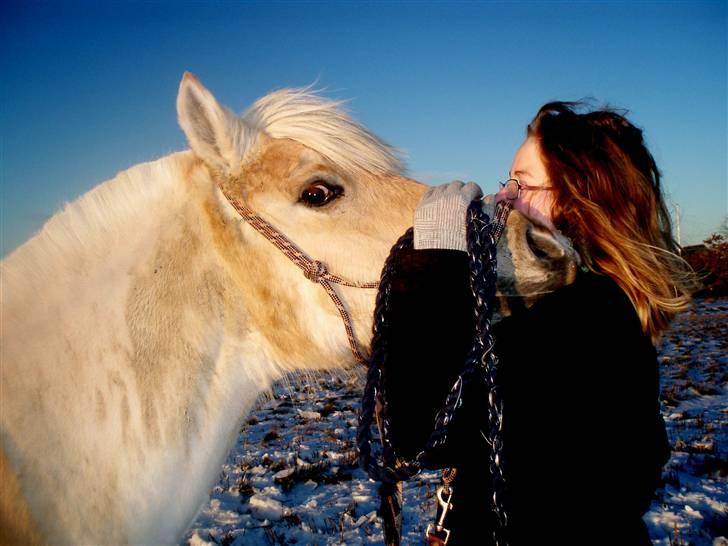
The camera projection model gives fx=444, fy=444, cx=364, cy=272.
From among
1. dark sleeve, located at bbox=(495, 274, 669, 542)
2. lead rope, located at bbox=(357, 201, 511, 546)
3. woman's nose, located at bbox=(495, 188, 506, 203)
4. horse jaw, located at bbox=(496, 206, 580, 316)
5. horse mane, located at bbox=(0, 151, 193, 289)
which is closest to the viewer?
lead rope, located at bbox=(357, 201, 511, 546)

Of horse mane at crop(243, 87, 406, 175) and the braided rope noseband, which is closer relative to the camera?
the braided rope noseband

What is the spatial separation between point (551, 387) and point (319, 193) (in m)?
1.18

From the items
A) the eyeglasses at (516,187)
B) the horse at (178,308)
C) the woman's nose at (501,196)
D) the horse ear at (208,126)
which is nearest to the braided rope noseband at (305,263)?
the horse at (178,308)

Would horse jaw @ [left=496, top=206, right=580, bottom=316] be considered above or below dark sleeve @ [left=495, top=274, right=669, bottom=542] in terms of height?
above

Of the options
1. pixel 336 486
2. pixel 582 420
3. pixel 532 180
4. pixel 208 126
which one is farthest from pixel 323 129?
pixel 336 486

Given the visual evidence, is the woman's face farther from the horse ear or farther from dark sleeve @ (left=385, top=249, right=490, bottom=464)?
the horse ear

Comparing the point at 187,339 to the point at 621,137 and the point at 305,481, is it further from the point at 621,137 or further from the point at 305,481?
the point at 305,481

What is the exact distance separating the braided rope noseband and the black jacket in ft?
1.25

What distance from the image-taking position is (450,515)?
1.77m

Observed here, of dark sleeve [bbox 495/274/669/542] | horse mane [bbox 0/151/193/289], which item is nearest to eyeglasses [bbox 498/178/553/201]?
dark sleeve [bbox 495/274/669/542]

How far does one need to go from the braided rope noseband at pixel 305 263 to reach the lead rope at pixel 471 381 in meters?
0.36

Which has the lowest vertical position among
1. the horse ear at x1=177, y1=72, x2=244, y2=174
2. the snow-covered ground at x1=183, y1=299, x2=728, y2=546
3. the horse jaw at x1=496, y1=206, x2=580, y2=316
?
the snow-covered ground at x1=183, y1=299, x2=728, y2=546

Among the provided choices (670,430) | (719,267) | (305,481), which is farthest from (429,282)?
(719,267)

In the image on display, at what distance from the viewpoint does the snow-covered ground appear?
12.5 feet
